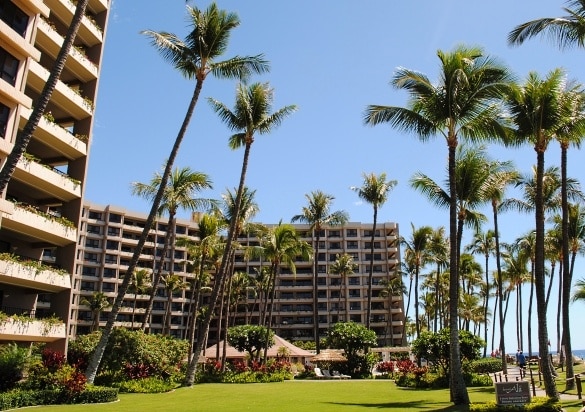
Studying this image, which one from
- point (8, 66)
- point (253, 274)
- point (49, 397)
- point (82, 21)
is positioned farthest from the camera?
point (253, 274)

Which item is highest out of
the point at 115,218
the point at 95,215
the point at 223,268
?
the point at 95,215

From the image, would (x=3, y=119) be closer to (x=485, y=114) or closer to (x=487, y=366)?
(x=485, y=114)

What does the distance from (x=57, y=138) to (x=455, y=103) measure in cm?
2128

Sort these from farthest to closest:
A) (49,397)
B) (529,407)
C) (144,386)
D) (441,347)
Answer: (441,347) < (144,386) < (49,397) < (529,407)

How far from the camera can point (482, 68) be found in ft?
66.8

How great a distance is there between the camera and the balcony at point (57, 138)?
87.0 feet

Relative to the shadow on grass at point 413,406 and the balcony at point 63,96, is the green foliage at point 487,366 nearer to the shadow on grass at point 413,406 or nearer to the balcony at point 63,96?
the shadow on grass at point 413,406

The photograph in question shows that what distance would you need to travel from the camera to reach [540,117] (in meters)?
19.7

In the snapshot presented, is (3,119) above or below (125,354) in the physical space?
above

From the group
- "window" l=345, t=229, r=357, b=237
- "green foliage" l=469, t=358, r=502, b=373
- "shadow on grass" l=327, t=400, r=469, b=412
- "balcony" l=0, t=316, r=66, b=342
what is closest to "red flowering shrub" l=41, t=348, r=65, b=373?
"balcony" l=0, t=316, r=66, b=342

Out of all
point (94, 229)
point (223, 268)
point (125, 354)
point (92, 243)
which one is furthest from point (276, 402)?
point (94, 229)

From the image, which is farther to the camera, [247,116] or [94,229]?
[94,229]

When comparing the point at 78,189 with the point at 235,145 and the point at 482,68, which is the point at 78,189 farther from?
the point at 482,68

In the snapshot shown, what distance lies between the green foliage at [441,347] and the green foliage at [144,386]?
52.4 feet
